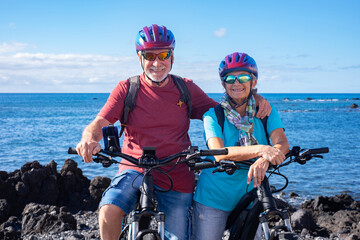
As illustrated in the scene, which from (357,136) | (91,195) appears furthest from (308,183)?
(357,136)

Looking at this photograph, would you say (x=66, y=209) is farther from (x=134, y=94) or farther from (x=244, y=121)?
(x=244, y=121)

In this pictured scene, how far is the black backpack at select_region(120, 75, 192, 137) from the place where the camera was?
4.80 metres

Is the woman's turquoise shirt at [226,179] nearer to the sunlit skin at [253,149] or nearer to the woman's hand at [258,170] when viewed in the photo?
the sunlit skin at [253,149]

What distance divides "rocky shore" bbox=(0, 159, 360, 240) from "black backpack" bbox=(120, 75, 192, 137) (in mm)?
4334

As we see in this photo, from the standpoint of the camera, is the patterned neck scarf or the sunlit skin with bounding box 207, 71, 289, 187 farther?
the patterned neck scarf

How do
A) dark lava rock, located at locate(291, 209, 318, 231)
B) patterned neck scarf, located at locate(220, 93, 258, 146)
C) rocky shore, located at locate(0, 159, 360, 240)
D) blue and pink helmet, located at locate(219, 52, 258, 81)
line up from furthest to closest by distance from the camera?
dark lava rock, located at locate(291, 209, 318, 231), rocky shore, located at locate(0, 159, 360, 240), blue and pink helmet, located at locate(219, 52, 258, 81), patterned neck scarf, located at locate(220, 93, 258, 146)

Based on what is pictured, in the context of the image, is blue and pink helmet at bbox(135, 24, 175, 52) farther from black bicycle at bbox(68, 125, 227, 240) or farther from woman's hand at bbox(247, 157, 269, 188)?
woman's hand at bbox(247, 157, 269, 188)

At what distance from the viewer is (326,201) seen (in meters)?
12.6

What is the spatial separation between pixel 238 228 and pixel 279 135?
41.7 inches

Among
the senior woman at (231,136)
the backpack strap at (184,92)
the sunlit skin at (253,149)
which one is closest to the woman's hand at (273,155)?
the sunlit skin at (253,149)

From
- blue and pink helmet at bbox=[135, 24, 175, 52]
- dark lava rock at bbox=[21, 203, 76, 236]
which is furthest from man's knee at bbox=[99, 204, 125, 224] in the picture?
dark lava rock at bbox=[21, 203, 76, 236]

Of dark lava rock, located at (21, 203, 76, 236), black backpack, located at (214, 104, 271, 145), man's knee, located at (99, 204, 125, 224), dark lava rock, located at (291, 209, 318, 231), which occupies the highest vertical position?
black backpack, located at (214, 104, 271, 145)

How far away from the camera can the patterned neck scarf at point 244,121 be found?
4307 mm

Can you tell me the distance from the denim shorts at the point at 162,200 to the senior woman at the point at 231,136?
14 centimetres
